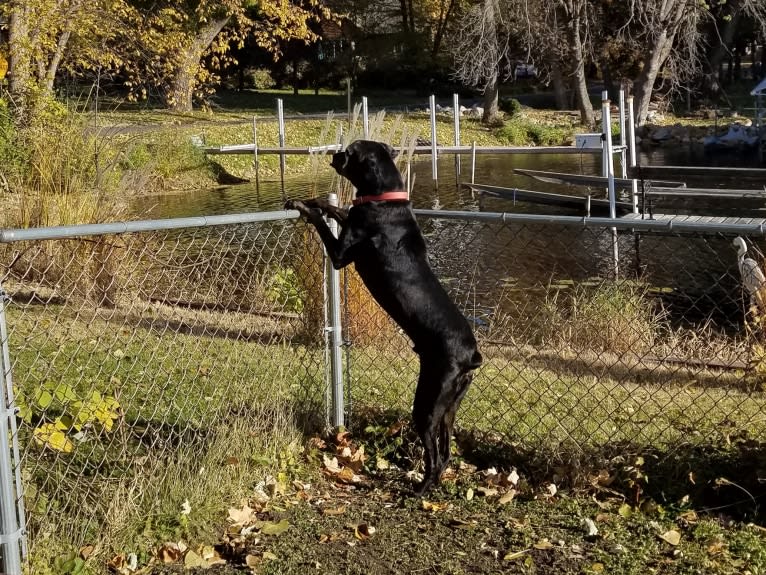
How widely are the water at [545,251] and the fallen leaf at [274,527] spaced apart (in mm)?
2803

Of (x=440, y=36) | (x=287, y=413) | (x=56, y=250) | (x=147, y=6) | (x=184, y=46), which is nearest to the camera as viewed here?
(x=287, y=413)

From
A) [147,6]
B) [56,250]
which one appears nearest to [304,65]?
[147,6]

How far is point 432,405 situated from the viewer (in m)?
3.92

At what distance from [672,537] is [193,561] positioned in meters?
1.85

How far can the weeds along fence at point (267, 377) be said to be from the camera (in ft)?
12.2

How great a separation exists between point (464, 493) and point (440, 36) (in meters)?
40.4

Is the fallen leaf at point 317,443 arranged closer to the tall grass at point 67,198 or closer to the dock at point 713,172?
the tall grass at point 67,198

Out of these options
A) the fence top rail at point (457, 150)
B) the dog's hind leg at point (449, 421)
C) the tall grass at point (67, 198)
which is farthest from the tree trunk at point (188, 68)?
the dog's hind leg at point (449, 421)

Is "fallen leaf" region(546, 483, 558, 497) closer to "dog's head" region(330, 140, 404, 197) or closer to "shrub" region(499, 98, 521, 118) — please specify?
"dog's head" region(330, 140, 404, 197)

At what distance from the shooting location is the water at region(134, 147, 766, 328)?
384 inches

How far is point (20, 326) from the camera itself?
23.5ft

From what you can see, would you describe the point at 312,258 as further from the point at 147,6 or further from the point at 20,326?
the point at 147,6

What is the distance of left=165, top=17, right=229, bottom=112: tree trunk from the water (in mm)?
2129

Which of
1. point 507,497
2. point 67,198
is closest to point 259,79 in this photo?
point 67,198
